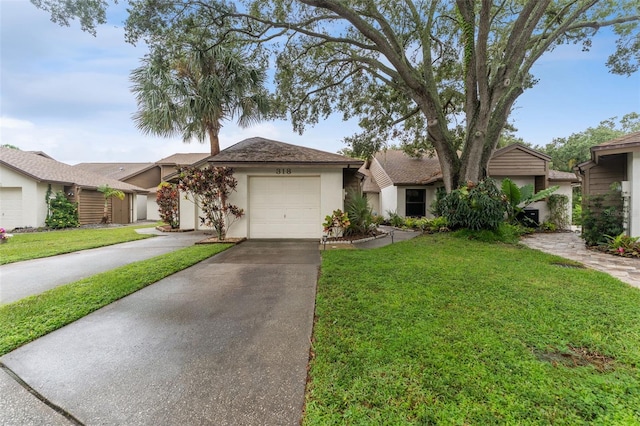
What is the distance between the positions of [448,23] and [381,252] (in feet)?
36.9

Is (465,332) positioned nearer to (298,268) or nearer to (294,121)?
(298,268)

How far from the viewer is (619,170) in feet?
28.1

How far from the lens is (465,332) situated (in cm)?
272

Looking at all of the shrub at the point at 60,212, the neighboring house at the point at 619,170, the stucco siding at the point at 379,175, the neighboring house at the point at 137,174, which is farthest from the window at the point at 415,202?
the neighboring house at the point at 137,174

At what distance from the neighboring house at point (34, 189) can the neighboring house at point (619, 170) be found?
22998mm

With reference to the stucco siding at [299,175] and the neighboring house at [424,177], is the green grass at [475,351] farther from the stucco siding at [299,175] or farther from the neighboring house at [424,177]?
the neighboring house at [424,177]

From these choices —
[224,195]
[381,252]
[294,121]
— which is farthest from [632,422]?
[294,121]

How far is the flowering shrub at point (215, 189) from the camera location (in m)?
8.49

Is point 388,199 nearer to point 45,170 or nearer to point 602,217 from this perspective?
point 602,217

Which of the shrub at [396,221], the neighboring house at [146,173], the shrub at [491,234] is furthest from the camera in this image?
the neighboring house at [146,173]

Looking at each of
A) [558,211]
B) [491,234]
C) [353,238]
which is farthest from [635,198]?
[353,238]

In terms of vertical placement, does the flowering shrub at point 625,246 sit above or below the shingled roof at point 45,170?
below

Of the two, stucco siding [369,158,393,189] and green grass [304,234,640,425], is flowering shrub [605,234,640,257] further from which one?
stucco siding [369,158,393,189]

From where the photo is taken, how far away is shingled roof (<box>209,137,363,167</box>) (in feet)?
28.4
